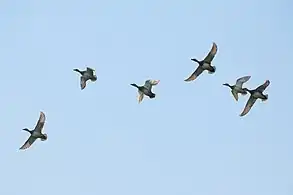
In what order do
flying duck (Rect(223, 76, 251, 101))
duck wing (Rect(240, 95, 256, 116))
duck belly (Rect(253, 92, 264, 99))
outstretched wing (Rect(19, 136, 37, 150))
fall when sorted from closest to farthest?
1. flying duck (Rect(223, 76, 251, 101))
2. duck belly (Rect(253, 92, 264, 99))
3. duck wing (Rect(240, 95, 256, 116))
4. outstretched wing (Rect(19, 136, 37, 150))

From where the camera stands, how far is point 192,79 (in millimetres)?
91375

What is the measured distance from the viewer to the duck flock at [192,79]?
296 feet

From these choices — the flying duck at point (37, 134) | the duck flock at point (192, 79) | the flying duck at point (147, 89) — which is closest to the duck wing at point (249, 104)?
the duck flock at point (192, 79)

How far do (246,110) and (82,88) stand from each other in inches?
417

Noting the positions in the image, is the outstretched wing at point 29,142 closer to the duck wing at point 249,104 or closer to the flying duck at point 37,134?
the flying duck at point 37,134

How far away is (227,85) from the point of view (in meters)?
92.2

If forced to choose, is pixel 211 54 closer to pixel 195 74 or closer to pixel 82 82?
pixel 195 74

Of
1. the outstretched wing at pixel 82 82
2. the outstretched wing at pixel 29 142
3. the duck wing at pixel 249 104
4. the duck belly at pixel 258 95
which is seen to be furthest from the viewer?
the outstretched wing at pixel 29 142

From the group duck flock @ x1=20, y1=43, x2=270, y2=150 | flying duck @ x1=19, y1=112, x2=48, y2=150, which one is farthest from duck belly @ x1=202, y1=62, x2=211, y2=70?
flying duck @ x1=19, y1=112, x2=48, y2=150

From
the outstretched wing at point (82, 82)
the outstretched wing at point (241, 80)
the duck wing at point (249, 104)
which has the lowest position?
the duck wing at point (249, 104)

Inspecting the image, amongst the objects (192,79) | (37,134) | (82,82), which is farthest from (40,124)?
(192,79)

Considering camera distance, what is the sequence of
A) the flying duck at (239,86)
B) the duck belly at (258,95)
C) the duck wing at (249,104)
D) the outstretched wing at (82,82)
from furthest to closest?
the outstretched wing at (82,82)
the duck wing at (249,104)
the duck belly at (258,95)
the flying duck at (239,86)

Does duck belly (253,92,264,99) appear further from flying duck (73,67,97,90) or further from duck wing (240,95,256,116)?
flying duck (73,67,97,90)

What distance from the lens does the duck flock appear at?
90.2 meters
